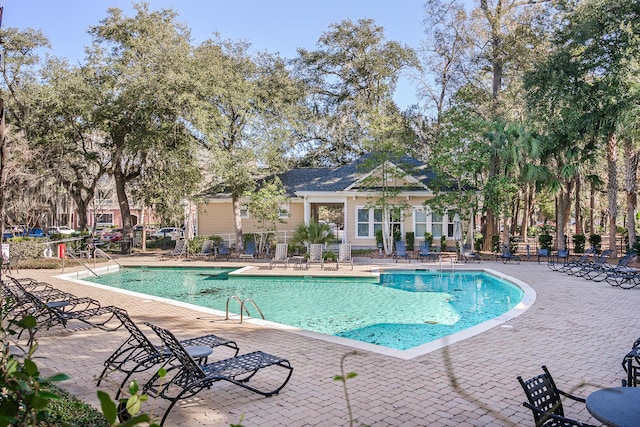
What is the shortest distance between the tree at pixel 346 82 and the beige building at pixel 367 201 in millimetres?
9591

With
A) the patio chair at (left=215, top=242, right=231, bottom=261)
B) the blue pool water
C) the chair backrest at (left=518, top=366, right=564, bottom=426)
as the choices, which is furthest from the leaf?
the patio chair at (left=215, top=242, right=231, bottom=261)

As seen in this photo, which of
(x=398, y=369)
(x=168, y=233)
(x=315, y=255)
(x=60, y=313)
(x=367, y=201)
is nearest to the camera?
(x=398, y=369)

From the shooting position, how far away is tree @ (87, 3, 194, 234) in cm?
2259

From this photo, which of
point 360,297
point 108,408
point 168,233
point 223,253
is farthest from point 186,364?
point 168,233

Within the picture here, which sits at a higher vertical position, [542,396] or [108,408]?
[108,408]

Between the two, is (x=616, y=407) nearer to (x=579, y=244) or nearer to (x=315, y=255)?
(x=315, y=255)

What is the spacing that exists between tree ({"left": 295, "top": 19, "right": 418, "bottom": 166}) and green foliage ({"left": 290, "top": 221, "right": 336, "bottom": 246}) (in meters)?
15.7

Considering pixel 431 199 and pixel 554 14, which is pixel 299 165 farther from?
pixel 554 14

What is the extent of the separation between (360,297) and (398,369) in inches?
298

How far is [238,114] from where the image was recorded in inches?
953

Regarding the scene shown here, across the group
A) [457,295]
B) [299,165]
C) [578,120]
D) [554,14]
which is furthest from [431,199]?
[299,165]

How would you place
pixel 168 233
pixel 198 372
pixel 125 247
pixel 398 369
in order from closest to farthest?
1. pixel 198 372
2. pixel 398 369
3. pixel 125 247
4. pixel 168 233

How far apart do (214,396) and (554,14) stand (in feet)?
97.6

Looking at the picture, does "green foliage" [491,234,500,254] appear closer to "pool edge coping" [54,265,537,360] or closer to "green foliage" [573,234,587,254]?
"green foliage" [573,234,587,254]
